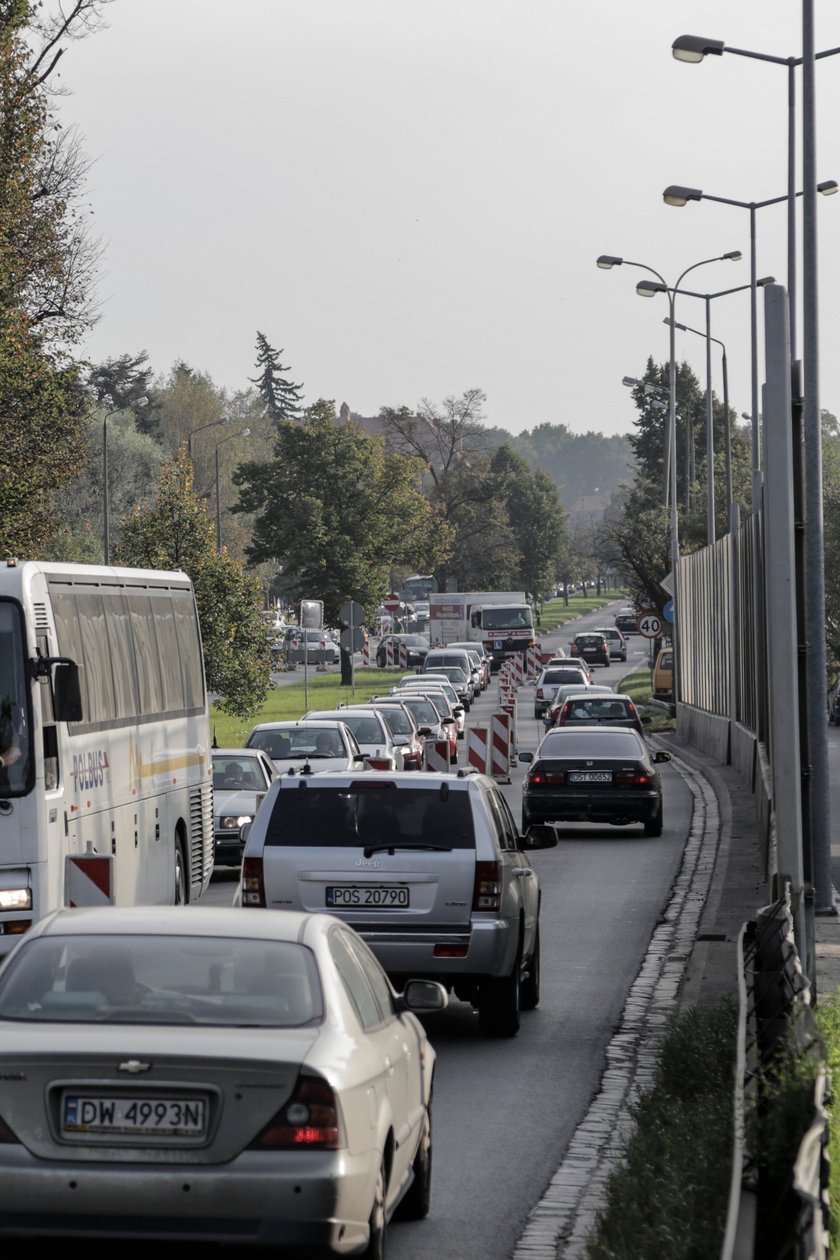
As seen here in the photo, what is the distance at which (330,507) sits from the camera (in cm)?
9094

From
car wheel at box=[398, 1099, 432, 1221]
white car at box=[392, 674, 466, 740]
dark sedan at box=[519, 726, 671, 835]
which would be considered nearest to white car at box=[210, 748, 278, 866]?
dark sedan at box=[519, 726, 671, 835]

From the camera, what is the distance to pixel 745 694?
1454 inches

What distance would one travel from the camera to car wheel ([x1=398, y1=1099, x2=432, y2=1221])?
325 inches

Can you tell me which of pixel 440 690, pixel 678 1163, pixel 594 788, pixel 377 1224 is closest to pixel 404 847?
pixel 678 1163

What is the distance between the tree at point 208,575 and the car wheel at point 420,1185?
41126 mm

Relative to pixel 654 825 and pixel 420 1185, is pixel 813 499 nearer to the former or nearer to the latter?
pixel 654 825

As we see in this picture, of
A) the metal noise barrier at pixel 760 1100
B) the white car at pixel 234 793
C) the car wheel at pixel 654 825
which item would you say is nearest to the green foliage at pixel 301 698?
the car wheel at pixel 654 825

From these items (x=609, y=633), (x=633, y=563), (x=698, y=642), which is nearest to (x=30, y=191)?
(x=698, y=642)

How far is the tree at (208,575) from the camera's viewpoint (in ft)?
164

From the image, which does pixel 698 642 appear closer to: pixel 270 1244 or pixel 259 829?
pixel 259 829

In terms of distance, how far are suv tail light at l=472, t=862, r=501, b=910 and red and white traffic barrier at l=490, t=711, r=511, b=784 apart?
2127 centimetres

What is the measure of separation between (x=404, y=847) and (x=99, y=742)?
4.40 metres

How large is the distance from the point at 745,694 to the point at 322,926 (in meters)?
30.0

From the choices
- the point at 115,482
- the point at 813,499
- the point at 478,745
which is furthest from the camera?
the point at 115,482
